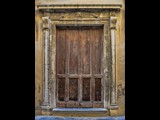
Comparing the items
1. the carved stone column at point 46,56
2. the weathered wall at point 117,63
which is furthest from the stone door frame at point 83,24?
the weathered wall at point 117,63

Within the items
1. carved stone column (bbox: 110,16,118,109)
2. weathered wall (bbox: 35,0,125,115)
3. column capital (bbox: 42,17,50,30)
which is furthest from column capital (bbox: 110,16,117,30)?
column capital (bbox: 42,17,50,30)

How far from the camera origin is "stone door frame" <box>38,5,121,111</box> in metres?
7.03

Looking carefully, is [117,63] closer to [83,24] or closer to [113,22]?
[113,22]

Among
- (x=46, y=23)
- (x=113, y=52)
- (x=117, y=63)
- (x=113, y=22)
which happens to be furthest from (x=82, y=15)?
(x=117, y=63)

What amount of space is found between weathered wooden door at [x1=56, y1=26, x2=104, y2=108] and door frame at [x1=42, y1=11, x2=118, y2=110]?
5.8 inches

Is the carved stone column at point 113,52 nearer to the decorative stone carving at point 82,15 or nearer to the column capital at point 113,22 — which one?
the column capital at point 113,22

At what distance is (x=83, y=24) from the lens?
7055mm

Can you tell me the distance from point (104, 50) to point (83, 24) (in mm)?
883

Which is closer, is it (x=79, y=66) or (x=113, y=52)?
(x=113, y=52)

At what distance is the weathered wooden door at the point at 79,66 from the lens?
715 cm

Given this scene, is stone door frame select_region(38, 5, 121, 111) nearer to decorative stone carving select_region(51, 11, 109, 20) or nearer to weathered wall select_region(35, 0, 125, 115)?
decorative stone carving select_region(51, 11, 109, 20)

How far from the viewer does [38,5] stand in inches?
279
